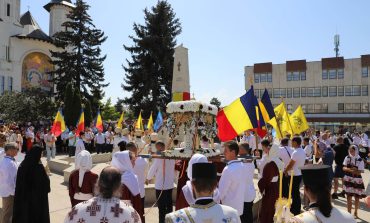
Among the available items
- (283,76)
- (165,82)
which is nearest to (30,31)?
(165,82)

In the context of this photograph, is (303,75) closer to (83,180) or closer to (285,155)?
(285,155)

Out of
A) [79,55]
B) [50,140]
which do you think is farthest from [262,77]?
[50,140]

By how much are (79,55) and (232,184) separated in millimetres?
39937

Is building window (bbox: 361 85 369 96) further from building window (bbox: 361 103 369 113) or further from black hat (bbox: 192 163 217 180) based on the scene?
black hat (bbox: 192 163 217 180)

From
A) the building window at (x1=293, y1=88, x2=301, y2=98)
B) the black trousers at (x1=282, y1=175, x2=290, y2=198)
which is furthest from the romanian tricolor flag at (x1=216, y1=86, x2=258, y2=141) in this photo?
the building window at (x1=293, y1=88, x2=301, y2=98)

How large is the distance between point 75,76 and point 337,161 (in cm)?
3584

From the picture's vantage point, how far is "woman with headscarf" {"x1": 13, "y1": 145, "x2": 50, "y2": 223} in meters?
6.09

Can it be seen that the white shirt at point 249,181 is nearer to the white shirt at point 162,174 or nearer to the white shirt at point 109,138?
the white shirt at point 162,174

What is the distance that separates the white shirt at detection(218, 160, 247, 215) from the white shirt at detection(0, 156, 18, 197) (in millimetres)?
3953

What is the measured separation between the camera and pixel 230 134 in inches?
354

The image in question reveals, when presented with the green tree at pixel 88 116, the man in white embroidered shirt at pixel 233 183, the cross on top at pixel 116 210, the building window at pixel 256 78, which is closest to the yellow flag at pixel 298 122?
Answer: the man in white embroidered shirt at pixel 233 183

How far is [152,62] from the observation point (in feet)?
145

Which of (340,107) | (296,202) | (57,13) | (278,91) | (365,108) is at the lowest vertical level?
(296,202)

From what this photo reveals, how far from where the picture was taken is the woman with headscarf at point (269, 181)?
7.28 meters
